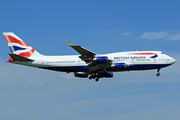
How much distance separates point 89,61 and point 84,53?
264 centimetres

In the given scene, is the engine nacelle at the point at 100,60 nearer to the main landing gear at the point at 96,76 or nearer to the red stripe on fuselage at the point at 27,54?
the main landing gear at the point at 96,76

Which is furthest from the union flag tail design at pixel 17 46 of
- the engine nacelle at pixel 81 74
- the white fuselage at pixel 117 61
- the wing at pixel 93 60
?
the wing at pixel 93 60

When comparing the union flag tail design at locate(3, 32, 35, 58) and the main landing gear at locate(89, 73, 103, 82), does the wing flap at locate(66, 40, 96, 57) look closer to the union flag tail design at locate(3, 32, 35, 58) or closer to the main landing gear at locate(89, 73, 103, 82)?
the main landing gear at locate(89, 73, 103, 82)

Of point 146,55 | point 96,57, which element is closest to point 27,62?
point 96,57

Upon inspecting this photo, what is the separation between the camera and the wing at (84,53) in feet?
173

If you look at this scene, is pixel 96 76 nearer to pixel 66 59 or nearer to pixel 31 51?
pixel 66 59

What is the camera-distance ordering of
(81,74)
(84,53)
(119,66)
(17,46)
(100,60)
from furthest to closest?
(81,74) < (17,46) < (119,66) < (100,60) < (84,53)

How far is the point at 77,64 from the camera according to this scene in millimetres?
59719

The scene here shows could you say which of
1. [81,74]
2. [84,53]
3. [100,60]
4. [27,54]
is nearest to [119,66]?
[100,60]

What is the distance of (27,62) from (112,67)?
1714 cm

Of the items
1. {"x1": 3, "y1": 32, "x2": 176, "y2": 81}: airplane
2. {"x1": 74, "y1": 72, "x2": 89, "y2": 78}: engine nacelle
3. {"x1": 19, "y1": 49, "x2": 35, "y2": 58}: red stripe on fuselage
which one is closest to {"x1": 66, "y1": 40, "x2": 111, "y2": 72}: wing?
{"x1": 3, "y1": 32, "x2": 176, "y2": 81}: airplane

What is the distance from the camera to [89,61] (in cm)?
5766

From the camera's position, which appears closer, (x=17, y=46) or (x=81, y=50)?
(x=81, y=50)

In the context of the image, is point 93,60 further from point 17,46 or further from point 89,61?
point 17,46
